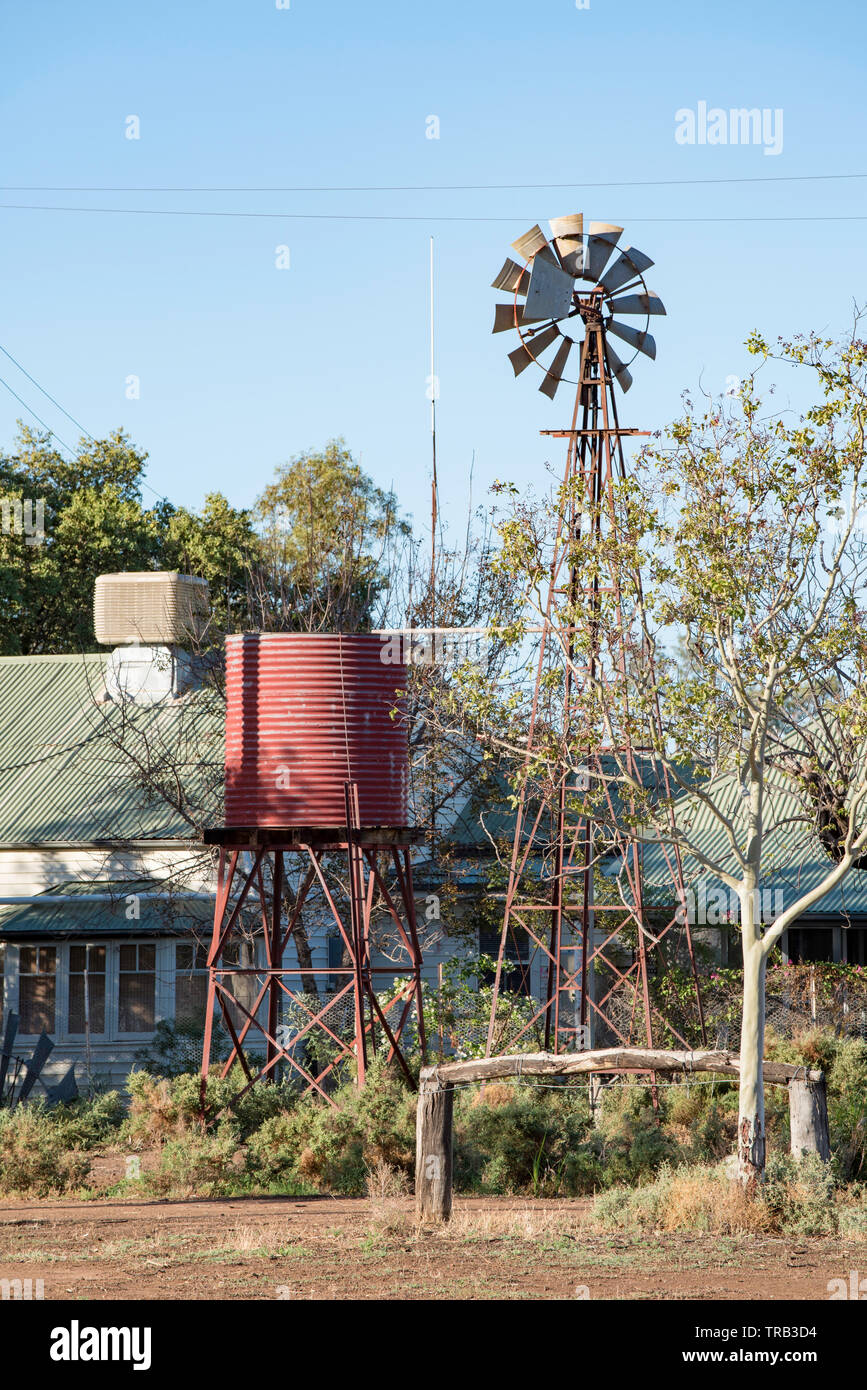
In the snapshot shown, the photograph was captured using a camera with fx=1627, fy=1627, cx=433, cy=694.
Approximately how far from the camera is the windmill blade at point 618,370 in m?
18.3

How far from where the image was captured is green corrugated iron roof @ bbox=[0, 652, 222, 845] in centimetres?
2394

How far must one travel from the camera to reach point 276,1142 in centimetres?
1495

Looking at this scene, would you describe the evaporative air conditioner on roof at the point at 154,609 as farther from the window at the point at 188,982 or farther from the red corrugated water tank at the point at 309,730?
the red corrugated water tank at the point at 309,730

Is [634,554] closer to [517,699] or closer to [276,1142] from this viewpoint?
[517,699]

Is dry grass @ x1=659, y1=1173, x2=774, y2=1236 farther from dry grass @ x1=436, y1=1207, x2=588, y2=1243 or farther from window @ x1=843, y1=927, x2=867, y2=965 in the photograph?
window @ x1=843, y1=927, x2=867, y2=965

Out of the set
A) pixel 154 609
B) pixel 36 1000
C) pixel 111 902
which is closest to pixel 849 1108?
pixel 111 902

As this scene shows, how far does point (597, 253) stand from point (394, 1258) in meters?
12.0

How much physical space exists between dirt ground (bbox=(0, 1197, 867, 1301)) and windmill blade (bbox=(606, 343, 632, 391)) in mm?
9497

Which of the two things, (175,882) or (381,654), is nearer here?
(381,654)

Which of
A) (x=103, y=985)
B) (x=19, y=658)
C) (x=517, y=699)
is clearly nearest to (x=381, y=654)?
(x=517, y=699)

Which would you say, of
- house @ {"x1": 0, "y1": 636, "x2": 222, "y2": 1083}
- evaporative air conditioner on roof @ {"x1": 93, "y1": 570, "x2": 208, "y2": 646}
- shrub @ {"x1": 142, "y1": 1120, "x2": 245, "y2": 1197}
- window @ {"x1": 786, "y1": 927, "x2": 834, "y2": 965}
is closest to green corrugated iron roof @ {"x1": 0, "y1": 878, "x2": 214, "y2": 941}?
house @ {"x1": 0, "y1": 636, "x2": 222, "y2": 1083}

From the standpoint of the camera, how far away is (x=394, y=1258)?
10242 mm

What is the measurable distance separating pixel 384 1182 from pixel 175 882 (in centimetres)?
1099

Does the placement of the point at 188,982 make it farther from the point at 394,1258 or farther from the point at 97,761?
the point at 394,1258
